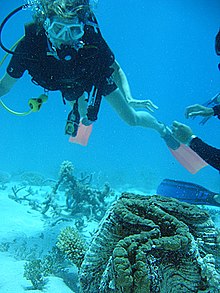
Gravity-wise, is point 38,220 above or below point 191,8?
below

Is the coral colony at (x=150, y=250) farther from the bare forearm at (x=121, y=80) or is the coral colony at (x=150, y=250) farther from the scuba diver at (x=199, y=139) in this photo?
the bare forearm at (x=121, y=80)

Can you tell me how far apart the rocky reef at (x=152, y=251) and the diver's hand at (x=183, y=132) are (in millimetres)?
3273

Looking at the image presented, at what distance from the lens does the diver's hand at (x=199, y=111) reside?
5.53 m

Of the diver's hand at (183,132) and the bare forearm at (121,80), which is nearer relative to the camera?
the diver's hand at (183,132)

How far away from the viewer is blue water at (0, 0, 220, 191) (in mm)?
28844

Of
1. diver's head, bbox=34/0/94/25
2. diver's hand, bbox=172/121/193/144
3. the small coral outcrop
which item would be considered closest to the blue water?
diver's hand, bbox=172/121/193/144

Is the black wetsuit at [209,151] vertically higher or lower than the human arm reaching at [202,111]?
lower

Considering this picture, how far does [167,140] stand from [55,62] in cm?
387

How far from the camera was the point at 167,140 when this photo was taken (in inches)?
288

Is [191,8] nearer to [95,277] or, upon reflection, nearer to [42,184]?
[42,184]

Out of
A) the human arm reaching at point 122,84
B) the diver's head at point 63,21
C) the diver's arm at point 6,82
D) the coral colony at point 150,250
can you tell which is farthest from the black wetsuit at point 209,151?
the diver's arm at point 6,82

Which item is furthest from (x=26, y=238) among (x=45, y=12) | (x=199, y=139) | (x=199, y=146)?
(x=45, y=12)

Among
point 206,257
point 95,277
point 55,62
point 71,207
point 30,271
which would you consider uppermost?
point 55,62

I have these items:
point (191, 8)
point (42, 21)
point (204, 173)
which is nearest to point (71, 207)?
point (42, 21)
